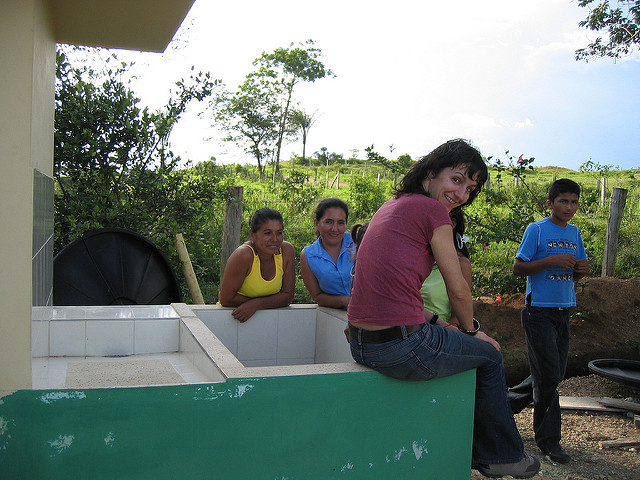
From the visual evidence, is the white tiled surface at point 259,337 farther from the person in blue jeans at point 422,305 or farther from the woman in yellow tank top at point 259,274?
the person in blue jeans at point 422,305

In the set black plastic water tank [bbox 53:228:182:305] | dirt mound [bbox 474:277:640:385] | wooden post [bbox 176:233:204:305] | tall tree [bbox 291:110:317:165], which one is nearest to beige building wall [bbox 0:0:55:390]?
black plastic water tank [bbox 53:228:182:305]

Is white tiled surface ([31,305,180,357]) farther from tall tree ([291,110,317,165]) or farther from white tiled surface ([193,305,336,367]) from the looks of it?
tall tree ([291,110,317,165])

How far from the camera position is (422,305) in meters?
2.71

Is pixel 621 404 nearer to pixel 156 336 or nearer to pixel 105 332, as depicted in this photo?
pixel 156 336

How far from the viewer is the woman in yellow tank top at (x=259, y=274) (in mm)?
3904

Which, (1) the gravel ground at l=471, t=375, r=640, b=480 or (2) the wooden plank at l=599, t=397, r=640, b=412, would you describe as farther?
(2) the wooden plank at l=599, t=397, r=640, b=412

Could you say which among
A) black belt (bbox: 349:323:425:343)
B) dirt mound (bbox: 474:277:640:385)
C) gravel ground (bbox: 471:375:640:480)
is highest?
black belt (bbox: 349:323:425:343)

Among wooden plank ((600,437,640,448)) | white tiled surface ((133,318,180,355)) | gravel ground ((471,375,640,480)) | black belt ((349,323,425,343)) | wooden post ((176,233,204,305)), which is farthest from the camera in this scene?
wooden post ((176,233,204,305))

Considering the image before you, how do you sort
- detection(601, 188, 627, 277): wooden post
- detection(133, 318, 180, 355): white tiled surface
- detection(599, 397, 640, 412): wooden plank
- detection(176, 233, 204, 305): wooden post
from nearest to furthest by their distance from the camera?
detection(133, 318, 180, 355): white tiled surface
detection(599, 397, 640, 412): wooden plank
detection(176, 233, 204, 305): wooden post
detection(601, 188, 627, 277): wooden post

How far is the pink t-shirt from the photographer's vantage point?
2.62 metres

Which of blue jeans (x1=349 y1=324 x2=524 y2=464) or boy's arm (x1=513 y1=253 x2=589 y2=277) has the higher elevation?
boy's arm (x1=513 y1=253 x2=589 y2=277)

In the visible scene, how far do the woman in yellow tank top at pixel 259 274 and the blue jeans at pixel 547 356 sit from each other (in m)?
1.74

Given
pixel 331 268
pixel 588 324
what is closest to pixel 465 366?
pixel 331 268

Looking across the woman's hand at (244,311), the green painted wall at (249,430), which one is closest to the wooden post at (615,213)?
the woman's hand at (244,311)
